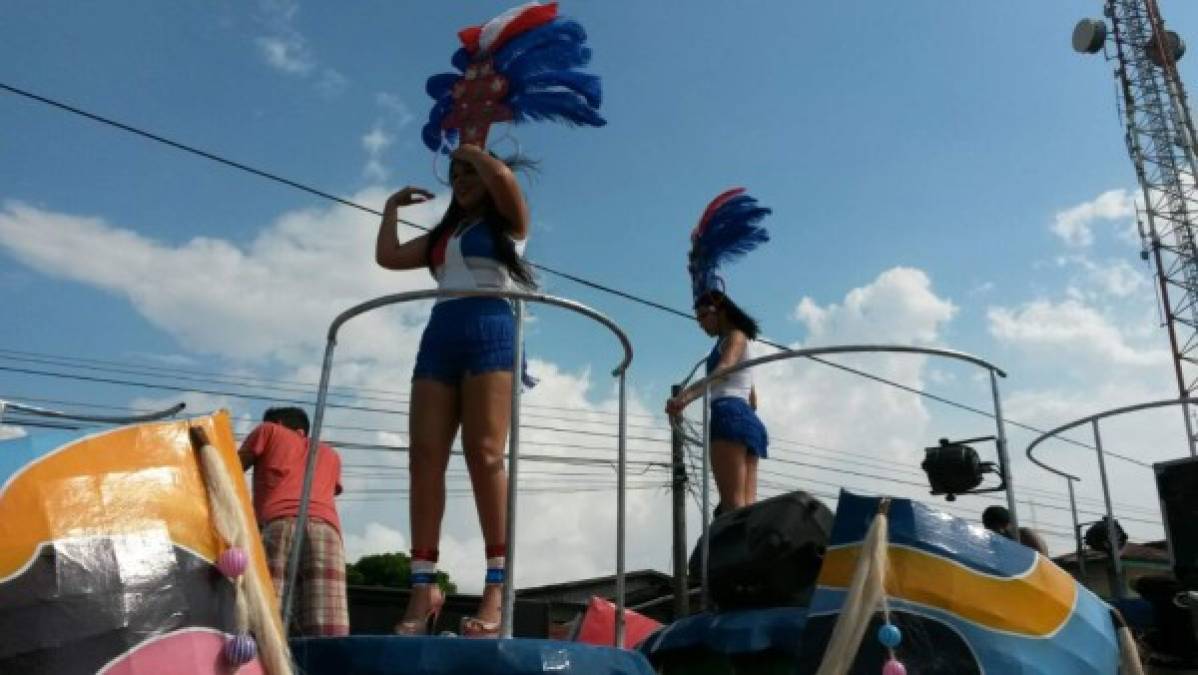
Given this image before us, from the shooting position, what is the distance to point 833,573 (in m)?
2.50

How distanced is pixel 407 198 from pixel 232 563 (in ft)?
6.40

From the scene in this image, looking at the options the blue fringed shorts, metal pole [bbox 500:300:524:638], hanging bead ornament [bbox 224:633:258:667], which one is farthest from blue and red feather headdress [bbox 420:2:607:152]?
hanging bead ornament [bbox 224:633:258:667]

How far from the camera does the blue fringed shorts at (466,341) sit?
9.77ft

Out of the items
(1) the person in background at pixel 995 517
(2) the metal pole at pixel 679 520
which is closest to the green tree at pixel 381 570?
(2) the metal pole at pixel 679 520

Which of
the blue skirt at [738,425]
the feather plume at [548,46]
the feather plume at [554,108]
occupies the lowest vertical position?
the blue skirt at [738,425]

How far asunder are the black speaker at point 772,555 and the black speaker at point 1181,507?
8.51 ft

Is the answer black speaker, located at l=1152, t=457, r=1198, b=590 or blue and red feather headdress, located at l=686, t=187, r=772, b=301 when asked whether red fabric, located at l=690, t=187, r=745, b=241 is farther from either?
black speaker, located at l=1152, t=457, r=1198, b=590

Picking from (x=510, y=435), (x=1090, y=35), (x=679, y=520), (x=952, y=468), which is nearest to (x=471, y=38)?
(x=510, y=435)

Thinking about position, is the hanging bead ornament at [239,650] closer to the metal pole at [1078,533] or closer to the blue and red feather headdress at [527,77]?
the blue and red feather headdress at [527,77]

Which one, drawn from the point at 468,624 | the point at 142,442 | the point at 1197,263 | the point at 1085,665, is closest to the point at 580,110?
the point at 468,624

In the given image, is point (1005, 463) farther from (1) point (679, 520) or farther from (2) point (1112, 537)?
(1) point (679, 520)

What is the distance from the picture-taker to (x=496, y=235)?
3.25m

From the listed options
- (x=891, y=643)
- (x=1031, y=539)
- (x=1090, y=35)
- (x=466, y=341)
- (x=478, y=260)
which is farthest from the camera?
(x=1090, y=35)

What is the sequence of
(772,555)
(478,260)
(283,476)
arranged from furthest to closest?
(283,476), (478,260), (772,555)
